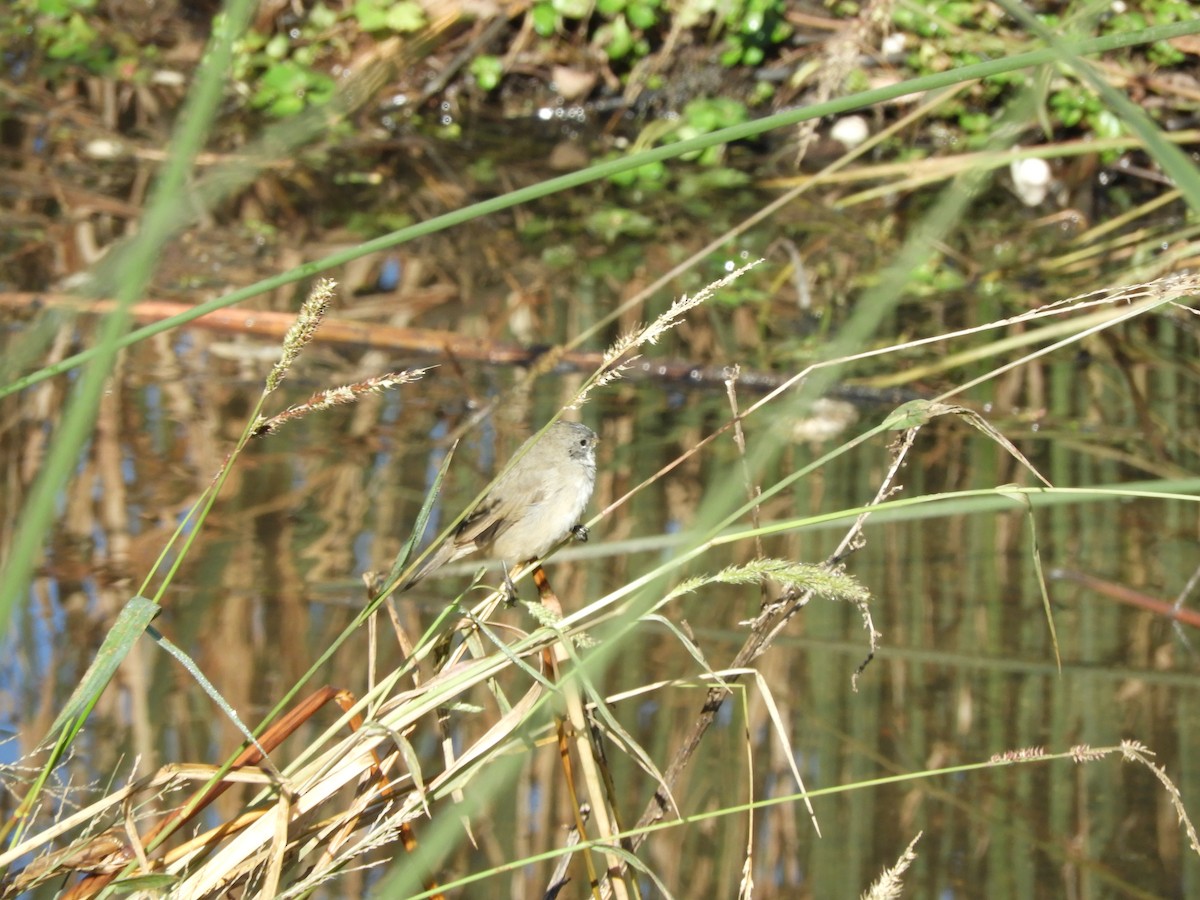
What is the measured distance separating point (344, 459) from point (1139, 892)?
3.12 metres

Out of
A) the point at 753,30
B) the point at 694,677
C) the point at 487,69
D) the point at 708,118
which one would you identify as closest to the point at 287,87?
the point at 487,69

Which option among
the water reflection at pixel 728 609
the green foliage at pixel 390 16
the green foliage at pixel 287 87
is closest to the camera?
the water reflection at pixel 728 609

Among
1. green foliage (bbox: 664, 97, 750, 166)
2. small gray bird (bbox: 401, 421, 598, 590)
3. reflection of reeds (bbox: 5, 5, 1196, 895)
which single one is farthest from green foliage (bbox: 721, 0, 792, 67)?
small gray bird (bbox: 401, 421, 598, 590)

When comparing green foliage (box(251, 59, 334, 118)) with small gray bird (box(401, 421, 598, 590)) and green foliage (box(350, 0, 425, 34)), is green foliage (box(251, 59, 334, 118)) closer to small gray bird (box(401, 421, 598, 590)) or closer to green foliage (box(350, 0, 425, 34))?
green foliage (box(350, 0, 425, 34))

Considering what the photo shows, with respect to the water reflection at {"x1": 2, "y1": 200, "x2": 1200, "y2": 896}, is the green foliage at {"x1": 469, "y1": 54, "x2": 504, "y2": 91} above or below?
above

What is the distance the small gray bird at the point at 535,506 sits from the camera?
12.5 ft

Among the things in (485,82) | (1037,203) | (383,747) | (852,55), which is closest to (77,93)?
(485,82)

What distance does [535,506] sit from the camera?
13.1 feet

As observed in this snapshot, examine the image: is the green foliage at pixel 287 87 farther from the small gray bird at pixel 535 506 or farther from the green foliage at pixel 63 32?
the small gray bird at pixel 535 506

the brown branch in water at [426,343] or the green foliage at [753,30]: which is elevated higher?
the green foliage at [753,30]

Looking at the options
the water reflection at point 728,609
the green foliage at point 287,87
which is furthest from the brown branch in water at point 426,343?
the green foliage at point 287,87

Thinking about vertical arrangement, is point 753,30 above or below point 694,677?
above

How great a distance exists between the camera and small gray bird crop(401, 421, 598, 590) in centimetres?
382

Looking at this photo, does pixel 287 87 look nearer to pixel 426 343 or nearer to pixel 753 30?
pixel 753 30
